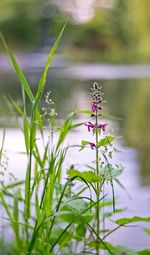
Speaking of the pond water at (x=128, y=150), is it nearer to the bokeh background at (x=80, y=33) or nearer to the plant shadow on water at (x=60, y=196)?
the plant shadow on water at (x=60, y=196)

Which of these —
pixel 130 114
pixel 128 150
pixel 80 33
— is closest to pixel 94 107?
pixel 128 150

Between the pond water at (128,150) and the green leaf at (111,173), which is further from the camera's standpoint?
the pond water at (128,150)

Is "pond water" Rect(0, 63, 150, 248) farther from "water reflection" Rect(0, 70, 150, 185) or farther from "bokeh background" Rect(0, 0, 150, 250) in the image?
"bokeh background" Rect(0, 0, 150, 250)

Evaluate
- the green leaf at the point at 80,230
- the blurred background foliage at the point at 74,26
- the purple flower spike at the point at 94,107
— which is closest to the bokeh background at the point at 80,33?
the blurred background foliage at the point at 74,26

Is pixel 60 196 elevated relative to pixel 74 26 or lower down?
lower down

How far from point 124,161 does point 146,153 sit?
1.27 feet

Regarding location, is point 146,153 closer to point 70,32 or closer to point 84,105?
point 84,105

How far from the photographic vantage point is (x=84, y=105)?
586 centimetres

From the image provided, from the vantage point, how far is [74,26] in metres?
33.1

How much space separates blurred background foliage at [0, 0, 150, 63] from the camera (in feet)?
98.1

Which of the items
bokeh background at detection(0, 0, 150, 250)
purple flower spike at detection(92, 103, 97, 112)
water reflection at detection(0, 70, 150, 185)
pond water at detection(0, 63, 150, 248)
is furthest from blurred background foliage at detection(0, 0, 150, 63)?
purple flower spike at detection(92, 103, 97, 112)

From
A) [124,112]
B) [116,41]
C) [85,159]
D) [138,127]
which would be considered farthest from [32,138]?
[116,41]

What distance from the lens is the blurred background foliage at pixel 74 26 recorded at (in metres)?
29.9

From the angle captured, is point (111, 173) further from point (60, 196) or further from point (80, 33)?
point (80, 33)
